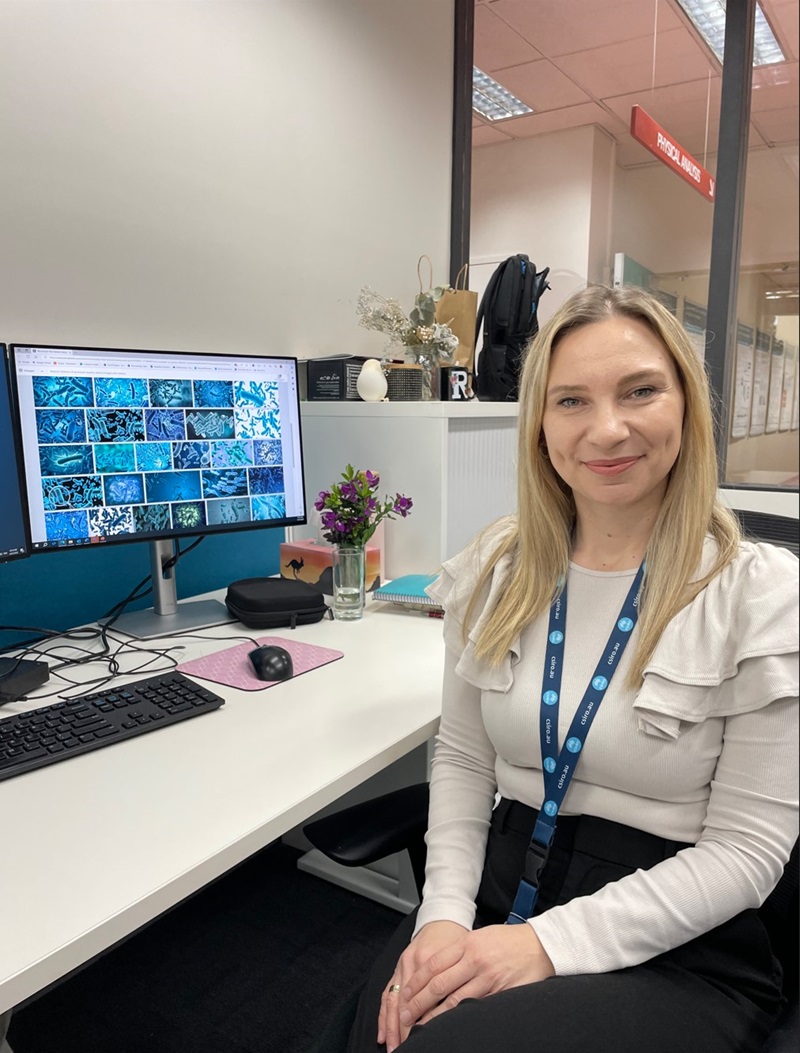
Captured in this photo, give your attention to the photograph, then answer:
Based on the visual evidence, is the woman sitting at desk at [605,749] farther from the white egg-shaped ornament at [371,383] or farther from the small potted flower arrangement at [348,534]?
the white egg-shaped ornament at [371,383]

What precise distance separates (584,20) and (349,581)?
252 centimetres

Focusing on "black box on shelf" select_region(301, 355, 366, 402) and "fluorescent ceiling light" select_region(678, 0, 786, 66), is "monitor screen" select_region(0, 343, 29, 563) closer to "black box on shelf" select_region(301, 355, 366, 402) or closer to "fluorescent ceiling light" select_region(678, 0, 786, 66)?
"black box on shelf" select_region(301, 355, 366, 402)

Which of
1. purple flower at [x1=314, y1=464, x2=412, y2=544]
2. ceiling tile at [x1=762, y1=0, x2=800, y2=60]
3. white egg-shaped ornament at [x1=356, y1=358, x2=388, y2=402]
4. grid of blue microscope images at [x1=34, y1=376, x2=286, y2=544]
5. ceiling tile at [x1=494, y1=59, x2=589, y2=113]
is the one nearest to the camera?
ceiling tile at [x1=762, y1=0, x2=800, y2=60]

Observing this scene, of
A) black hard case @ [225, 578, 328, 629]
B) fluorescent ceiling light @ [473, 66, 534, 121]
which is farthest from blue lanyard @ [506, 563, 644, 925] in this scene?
fluorescent ceiling light @ [473, 66, 534, 121]

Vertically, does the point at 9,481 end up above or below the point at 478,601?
above

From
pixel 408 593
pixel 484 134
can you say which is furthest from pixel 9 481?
pixel 484 134

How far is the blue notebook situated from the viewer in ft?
5.61

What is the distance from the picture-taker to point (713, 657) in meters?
0.91

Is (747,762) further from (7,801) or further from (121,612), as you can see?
(121,612)

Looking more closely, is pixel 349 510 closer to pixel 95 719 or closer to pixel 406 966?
pixel 95 719

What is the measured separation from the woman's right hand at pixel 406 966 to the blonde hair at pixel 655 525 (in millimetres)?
339

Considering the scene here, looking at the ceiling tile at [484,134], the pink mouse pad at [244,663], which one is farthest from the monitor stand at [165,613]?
the ceiling tile at [484,134]

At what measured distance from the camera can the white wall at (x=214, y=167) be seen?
5.12 ft

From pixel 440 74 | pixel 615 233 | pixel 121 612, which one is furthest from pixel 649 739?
pixel 615 233
